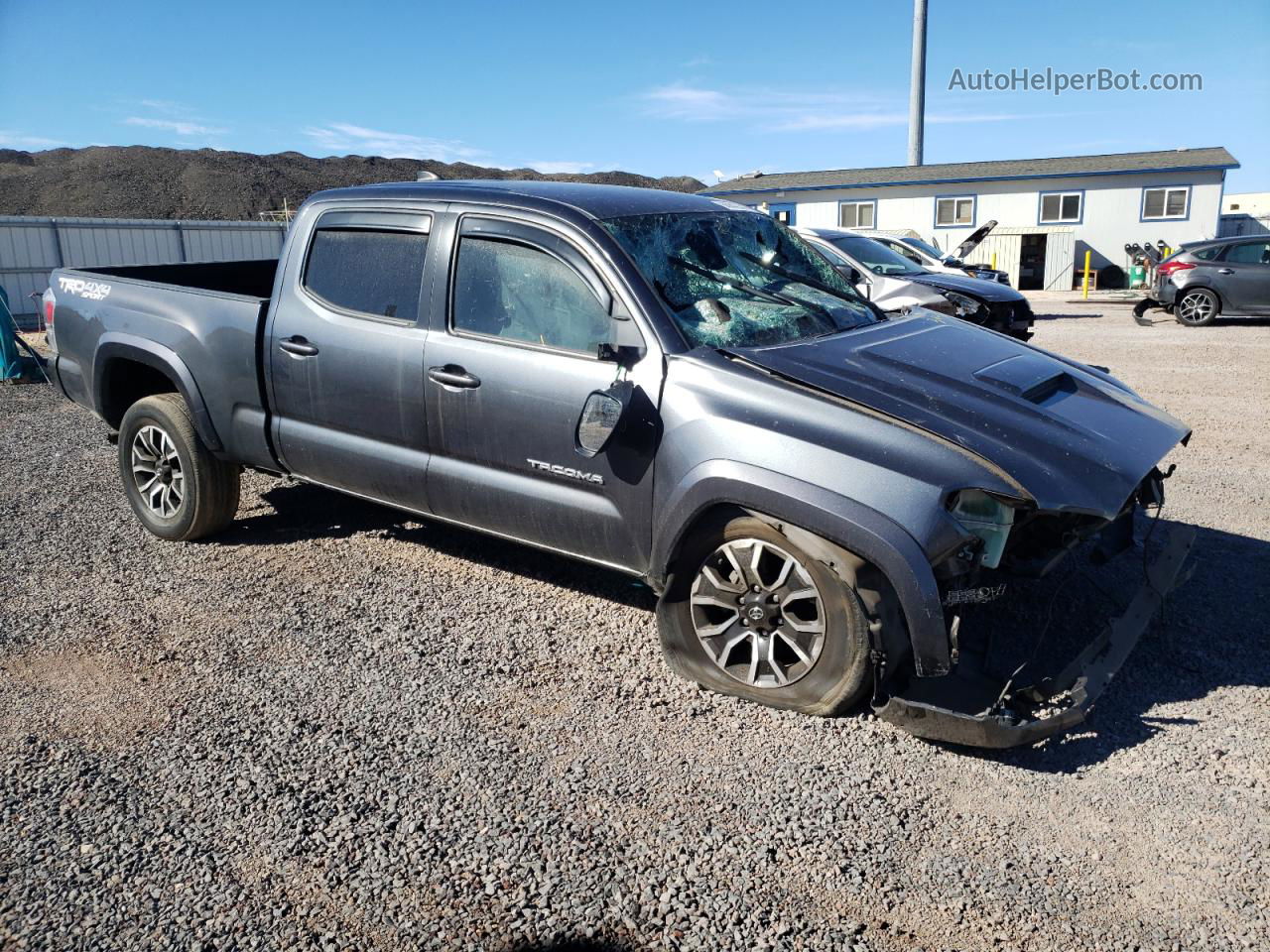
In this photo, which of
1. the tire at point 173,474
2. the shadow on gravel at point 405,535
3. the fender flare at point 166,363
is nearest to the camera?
the shadow on gravel at point 405,535

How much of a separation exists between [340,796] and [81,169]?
2657 inches

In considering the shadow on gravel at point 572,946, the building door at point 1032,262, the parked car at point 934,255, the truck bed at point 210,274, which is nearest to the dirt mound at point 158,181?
the building door at point 1032,262

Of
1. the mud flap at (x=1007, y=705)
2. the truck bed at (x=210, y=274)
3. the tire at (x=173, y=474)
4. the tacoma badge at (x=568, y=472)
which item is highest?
the truck bed at (x=210, y=274)

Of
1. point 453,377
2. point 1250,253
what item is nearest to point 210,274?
point 453,377

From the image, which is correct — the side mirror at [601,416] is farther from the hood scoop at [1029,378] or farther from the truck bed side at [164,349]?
the truck bed side at [164,349]

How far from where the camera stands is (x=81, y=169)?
59500 mm

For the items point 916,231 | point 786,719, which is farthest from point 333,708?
point 916,231

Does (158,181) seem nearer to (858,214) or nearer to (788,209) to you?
(788,209)

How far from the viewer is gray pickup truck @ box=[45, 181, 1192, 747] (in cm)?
330

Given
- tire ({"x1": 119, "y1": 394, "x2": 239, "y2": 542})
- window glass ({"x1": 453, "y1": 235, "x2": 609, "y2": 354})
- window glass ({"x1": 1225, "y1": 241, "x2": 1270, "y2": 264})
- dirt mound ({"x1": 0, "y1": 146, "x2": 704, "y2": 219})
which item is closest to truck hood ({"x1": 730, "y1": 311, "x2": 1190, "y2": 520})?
window glass ({"x1": 453, "y1": 235, "x2": 609, "y2": 354})

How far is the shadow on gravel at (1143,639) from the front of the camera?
Result: 138 inches

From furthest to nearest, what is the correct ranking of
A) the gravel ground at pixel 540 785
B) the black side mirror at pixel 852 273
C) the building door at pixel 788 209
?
the building door at pixel 788 209 < the black side mirror at pixel 852 273 < the gravel ground at pixel 540 785

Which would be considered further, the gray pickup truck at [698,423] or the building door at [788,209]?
the building door at [788,209]

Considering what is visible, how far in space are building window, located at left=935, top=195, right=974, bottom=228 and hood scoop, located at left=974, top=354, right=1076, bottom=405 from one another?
3270cm
